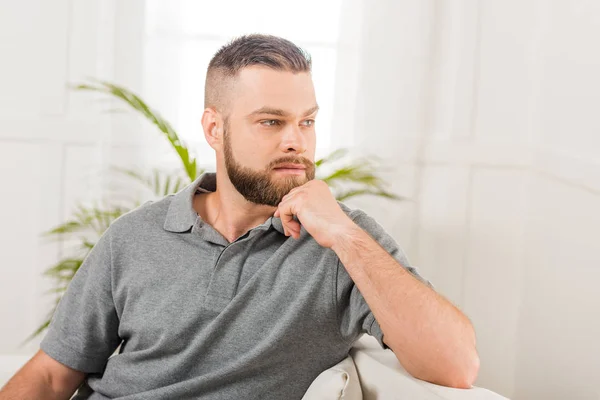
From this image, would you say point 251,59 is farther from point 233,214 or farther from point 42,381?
point 42,381

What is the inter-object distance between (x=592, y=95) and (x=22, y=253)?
2315 millimetres

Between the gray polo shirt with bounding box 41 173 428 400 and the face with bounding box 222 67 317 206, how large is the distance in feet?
0.31

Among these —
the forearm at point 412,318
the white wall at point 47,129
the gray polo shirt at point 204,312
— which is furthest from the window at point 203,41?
the forearm at point 412,318

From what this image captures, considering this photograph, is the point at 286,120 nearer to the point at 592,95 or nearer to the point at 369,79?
the point at 592,95

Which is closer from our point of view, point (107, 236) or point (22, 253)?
point (107, 236)

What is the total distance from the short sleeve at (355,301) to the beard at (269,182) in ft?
0.62

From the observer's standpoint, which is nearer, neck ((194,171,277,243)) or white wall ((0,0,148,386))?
neck ((194,171,277,243))

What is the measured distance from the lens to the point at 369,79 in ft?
10.8

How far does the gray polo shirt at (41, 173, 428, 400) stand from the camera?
164cm

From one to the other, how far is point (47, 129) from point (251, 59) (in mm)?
1748

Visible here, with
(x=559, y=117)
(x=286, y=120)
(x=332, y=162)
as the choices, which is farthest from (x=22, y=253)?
(x=559, y=117)

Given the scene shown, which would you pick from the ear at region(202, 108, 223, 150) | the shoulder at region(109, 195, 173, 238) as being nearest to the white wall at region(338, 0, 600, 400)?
the ear at region(202, 108, 223, 150)

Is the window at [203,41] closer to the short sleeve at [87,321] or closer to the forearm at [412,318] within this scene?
the short sleeve at [87,321]

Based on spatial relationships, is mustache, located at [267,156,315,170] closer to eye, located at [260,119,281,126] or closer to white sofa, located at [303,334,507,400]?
eye, located at [260,119,281,126]
